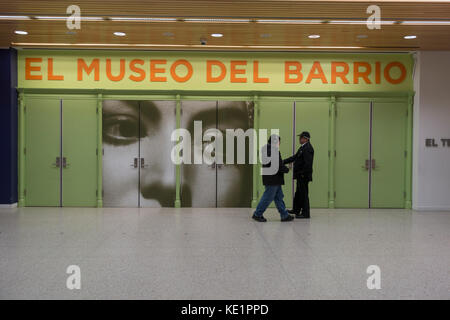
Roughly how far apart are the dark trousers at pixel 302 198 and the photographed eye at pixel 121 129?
3674 millimetres

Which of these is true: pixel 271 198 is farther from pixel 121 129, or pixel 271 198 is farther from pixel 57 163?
pixel 57 163

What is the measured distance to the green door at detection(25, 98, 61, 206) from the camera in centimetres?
931

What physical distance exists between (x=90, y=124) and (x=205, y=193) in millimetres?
2904

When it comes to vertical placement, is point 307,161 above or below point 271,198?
above

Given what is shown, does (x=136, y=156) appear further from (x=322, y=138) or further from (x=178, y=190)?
(x=322, y=138)

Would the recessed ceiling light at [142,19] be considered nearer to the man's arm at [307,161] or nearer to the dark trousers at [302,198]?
the man's arm at [307,161]

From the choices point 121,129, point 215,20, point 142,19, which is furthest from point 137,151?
point 215,20

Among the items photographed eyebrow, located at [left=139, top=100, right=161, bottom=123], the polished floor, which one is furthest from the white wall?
photographed eyebrow, located at [left=139, top=100, right=161, bottom=123]

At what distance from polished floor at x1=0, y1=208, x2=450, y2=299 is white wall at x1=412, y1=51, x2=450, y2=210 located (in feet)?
3.23

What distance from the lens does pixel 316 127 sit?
9.49 metres

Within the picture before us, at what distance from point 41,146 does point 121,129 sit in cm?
175

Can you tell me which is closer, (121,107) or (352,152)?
(121,107)

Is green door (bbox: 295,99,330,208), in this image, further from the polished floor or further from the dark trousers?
the dark trousers
